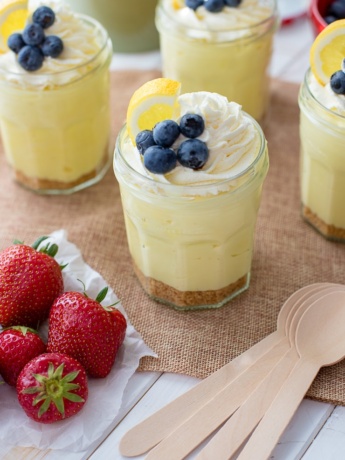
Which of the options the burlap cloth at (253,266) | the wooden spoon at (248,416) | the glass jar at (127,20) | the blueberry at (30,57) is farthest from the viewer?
the glass jar at (127,20)

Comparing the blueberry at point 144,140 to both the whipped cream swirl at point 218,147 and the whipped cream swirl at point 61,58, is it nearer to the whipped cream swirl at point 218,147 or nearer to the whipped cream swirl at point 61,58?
the whipped cream swirl at point 218,147

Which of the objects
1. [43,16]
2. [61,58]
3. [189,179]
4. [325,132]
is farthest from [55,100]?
[325,132]

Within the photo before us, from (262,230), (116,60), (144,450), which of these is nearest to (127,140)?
(262,230)

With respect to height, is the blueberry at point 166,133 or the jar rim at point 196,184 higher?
the blueberry at point 166,133

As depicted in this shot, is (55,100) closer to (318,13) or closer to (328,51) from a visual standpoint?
(328,51)

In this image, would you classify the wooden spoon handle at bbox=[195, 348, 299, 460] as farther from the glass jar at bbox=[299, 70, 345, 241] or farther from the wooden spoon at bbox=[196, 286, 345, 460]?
the glass jar at bbox=[299, 70, 345, 241]

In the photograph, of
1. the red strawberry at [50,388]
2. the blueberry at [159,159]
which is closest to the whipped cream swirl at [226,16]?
the blueberry at [159,159]

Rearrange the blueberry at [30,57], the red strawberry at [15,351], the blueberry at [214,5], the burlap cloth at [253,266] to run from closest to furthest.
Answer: the red strawberry at [15,351], the burlap cloth at [253,266], the blueberry at [30,57], the blueberry at [214,5]
